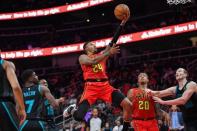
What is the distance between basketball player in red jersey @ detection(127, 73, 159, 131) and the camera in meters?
8.66

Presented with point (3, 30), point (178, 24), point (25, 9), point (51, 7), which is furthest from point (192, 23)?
point (3, 30)

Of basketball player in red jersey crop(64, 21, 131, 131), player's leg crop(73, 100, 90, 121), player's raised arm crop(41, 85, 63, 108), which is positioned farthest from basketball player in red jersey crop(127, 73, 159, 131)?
player's raised arm crop(41, 85, 63, 108)

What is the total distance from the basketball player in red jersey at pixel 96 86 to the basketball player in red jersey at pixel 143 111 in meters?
0.23

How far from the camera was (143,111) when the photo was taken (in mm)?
8742

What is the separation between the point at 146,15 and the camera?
87.7 ft

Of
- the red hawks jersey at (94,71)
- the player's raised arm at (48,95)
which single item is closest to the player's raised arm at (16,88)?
the player's raised arm at (48,95)

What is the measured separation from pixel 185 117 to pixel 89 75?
230cm

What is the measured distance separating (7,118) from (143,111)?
14.9ft

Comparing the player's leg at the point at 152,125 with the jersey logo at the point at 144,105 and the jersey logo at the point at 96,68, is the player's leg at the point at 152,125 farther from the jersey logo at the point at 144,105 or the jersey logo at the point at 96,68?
the jersey logo at the point at 96,68

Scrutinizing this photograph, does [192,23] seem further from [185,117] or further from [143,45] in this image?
[185,117]

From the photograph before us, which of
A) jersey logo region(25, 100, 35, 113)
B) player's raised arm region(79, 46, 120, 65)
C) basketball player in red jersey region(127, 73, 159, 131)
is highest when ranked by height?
player's raised arm region(79, 46, 120, 65)

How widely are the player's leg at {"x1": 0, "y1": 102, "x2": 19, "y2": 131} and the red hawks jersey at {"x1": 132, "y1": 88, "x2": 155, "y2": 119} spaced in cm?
439

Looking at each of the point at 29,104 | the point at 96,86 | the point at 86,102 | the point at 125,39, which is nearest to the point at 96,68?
the point at 96,86

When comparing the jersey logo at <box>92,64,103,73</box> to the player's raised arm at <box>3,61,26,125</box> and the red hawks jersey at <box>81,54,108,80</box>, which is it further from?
the player's raised arm at <box>3,61,26,125</box>
